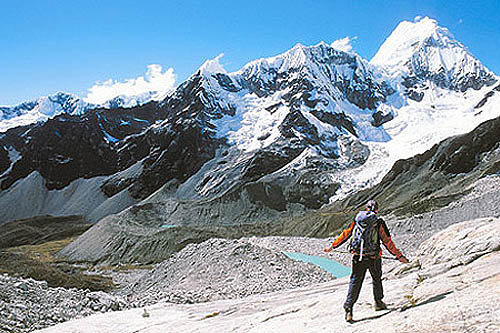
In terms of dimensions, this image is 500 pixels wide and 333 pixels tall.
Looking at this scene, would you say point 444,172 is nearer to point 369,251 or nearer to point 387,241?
point 387,241

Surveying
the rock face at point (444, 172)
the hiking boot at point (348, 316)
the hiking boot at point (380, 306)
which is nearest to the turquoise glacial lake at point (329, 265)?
the rock face at point (444, 172)

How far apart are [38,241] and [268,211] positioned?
76.3 m

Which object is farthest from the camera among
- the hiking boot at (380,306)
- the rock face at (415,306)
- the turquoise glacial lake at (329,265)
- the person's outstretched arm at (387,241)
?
the turquoise glacial lake at (329,265)

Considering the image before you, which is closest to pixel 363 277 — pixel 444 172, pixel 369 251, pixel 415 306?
pixel 369 251

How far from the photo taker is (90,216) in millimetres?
178500

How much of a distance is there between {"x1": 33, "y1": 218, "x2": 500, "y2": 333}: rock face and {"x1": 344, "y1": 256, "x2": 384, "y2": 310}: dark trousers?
44cm

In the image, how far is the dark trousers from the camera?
9.78 m

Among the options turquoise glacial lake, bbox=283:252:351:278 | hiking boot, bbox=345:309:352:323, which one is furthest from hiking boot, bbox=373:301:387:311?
turquoise glacial lake, bbox=283:252:351:278

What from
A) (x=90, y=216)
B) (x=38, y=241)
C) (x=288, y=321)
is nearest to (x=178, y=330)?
(x=288, y=321)

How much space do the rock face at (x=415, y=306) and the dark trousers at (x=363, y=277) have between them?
0.44 metres

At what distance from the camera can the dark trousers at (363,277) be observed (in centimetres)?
978

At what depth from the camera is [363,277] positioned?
10.0 m

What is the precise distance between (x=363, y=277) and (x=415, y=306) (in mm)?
1514

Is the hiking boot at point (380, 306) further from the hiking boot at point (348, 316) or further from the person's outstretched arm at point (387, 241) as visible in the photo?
the person's outstretched arm at point (387, 241)
